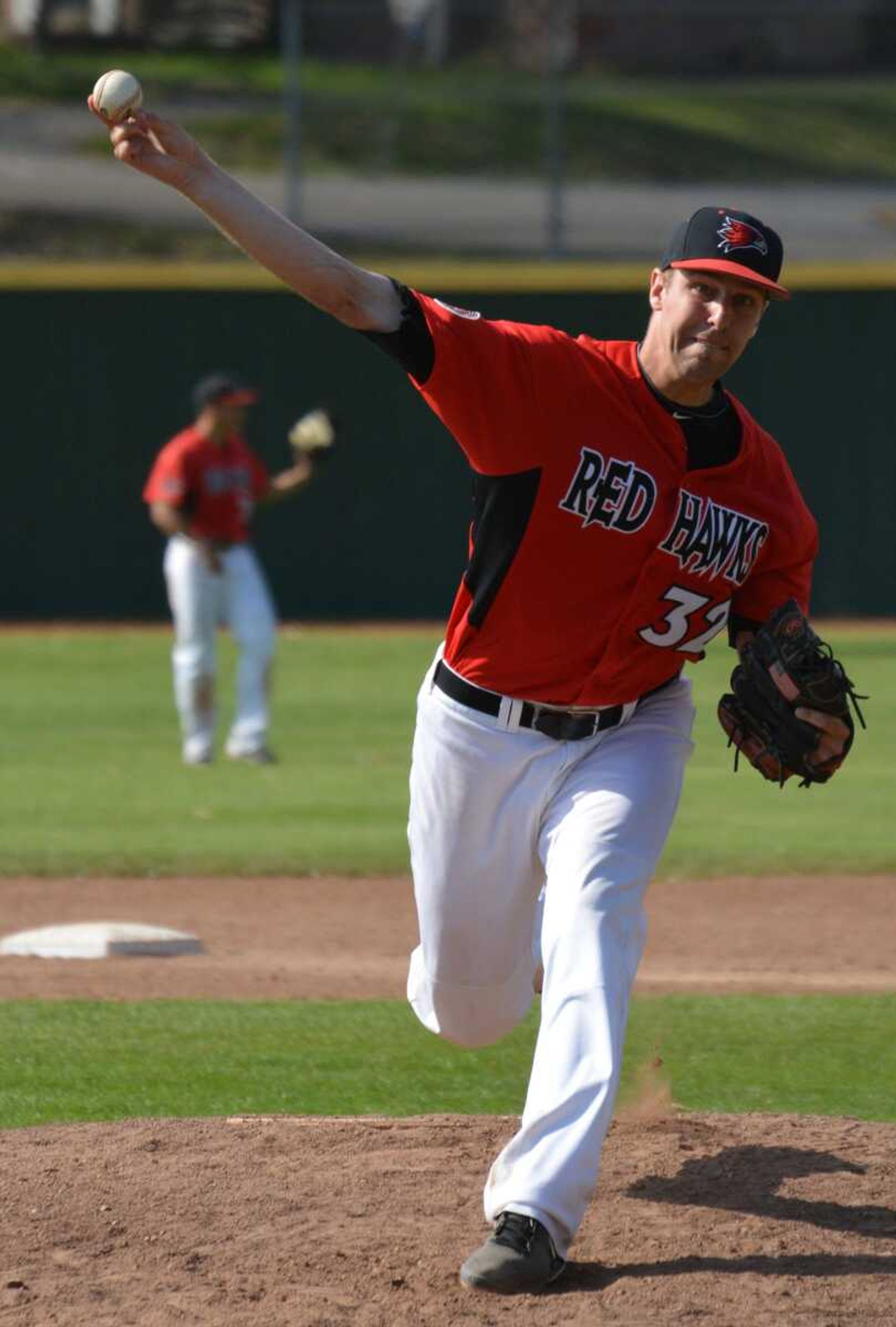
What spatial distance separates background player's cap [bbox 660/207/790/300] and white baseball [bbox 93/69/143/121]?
1.16m

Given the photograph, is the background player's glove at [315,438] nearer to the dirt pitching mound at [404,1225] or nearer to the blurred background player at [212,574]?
the blurred background player at [212,574]

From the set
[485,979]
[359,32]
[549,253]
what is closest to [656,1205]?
[485,979]

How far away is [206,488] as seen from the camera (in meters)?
11.7

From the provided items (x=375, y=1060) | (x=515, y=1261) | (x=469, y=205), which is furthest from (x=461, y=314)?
(x=469, y=205)

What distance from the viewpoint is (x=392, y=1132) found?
4.93 metres

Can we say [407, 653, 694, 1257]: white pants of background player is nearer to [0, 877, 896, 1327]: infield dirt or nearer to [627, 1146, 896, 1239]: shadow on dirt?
[0, 877, 896, 1327]: infield dirt

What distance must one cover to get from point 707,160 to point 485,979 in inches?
894

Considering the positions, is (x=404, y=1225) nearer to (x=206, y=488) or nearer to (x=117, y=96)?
(x=117, y=96)

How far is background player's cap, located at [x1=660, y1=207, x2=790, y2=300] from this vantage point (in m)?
4.20

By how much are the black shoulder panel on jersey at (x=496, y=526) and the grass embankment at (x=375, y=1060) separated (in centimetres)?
145

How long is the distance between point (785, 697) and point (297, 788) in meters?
6.72

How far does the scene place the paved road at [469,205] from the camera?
22062 mm

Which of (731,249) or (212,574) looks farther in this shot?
(212,574)

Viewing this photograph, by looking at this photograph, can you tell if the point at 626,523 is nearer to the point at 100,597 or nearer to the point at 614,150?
the point at 100,597
